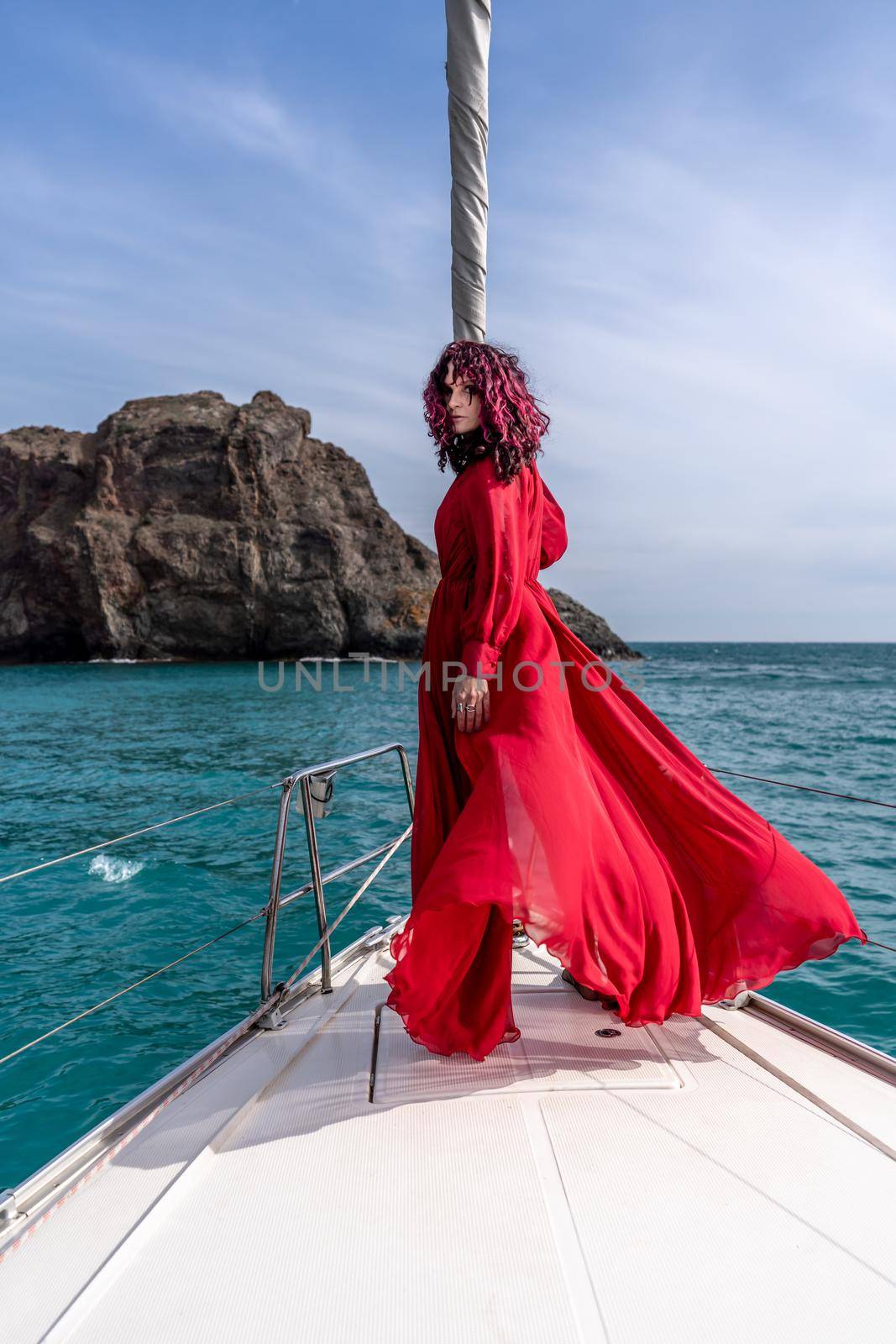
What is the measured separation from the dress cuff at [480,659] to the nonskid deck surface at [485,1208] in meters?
0.85

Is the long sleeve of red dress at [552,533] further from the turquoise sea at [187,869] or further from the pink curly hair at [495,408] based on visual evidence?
the turquoise sea at [187,869]

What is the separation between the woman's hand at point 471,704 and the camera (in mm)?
1723

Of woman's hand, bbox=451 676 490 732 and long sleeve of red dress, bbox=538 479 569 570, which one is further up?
long sleeve of red dress, bbox=538 479 569 570

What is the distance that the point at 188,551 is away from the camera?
3894 cm

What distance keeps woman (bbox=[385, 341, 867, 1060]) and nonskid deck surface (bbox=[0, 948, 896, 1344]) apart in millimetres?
173

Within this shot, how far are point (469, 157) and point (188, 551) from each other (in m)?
39.3

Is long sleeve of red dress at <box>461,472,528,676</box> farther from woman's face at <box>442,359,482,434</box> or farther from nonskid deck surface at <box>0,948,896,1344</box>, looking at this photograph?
nonskid deck surface at <box>0,948,896,1344</box>

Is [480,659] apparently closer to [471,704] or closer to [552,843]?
[471,704]

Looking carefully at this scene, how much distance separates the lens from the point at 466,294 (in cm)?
213

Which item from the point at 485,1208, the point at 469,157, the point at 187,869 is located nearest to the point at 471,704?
the point at 485,1208

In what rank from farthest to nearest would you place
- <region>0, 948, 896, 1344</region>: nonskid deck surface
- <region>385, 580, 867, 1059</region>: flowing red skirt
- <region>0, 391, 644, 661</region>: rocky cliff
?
<region>0, 391, 644, 661</region>: rocky cliff → <region>385, 580, 867, 1059</region>: flowing red skirt → <region>0, 948, 896, 1344</region>: nonskid deck surface

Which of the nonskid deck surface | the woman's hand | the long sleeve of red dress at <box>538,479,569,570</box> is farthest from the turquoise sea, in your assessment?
the long sleeve of red dress at <box>538,479,569,570</box>

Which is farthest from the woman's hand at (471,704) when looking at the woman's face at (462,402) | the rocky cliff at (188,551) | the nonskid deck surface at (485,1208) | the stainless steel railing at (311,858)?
the rocky cliff at (188,551)

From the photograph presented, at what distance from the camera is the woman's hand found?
67.8 inches
